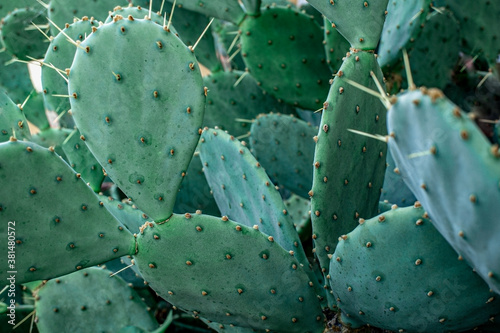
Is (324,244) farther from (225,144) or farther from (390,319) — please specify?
(225,144)

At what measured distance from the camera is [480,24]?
1743 mm

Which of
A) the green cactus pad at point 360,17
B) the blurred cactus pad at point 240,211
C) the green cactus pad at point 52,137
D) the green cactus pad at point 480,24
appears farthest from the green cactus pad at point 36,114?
the green cactus pad at point 480,24

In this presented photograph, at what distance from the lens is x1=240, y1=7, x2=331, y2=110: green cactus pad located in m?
1.64

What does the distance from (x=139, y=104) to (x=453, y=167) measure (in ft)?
1.78

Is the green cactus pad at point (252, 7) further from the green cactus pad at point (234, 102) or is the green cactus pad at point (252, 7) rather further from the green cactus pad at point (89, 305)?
the green cactus pad at point (89, 305)

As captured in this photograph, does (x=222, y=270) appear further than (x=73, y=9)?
No

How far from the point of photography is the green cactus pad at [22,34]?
5.47ft

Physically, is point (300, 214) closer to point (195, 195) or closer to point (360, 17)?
point (195, 195)

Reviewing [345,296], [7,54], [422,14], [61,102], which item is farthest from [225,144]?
[7,54]

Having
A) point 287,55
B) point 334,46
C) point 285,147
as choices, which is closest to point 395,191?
point 285,147


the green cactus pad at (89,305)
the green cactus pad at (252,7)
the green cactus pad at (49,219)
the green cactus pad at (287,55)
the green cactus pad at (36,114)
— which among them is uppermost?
the green cactus pad at (252,7)

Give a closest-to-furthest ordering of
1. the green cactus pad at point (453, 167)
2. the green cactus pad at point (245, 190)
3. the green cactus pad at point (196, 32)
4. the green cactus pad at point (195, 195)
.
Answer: the green cactus pad at point (453, 167), the green cactus pad at point (245, 190), the green cactus pad at point (195, 195), the green cactus pad at point (196, 32)

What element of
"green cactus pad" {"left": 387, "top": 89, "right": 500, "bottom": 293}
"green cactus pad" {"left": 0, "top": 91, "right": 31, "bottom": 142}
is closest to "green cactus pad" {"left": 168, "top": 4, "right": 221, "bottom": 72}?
"green cactus pad" {"left": 0, "top": 91, "right": 31, "bottom": 142}

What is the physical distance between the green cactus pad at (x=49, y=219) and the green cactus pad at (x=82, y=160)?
508 mm
